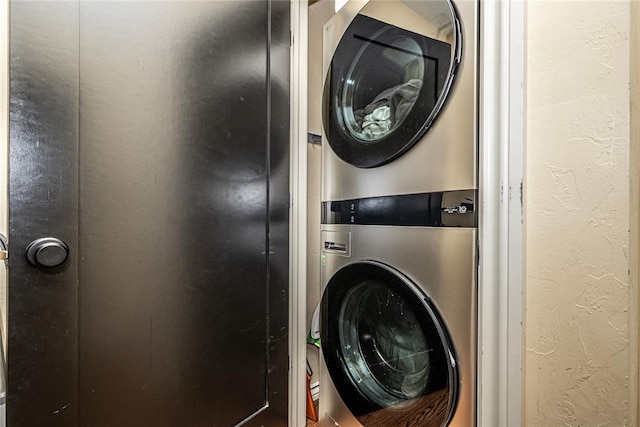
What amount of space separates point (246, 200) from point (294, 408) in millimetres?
895

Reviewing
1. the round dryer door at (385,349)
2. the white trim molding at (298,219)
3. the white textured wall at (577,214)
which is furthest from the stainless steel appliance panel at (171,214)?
the white textured wall at (577,214)

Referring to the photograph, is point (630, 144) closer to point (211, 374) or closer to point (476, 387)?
point (476, 387)

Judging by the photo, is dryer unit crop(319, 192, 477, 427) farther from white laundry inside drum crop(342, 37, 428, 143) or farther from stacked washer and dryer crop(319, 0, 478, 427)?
white laundry inside drum crop(342, 37, 428, 143)

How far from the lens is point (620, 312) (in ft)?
2.18

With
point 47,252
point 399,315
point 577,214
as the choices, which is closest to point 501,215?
point 577,214

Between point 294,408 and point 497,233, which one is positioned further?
point 294,408

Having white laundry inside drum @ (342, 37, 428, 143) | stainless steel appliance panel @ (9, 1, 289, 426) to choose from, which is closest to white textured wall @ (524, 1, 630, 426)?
white laundry inside drum @ (342, 37, 428, 143)

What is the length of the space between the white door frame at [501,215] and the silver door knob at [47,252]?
3.12ft

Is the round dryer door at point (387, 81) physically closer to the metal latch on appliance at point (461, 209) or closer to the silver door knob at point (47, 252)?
the metal latch on appliance at point (461, 209)

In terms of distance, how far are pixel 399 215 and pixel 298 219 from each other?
1.67 feet

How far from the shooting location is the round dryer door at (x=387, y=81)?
913 mm

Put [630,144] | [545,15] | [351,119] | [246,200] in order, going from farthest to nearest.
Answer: [351,119], [246,200], [545,15], [630,144]

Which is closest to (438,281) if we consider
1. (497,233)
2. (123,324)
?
(497,233)

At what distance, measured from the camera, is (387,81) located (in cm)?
114
